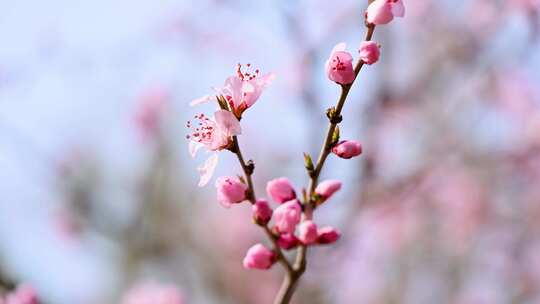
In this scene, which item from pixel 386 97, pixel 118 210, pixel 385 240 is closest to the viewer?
pixel 386 97

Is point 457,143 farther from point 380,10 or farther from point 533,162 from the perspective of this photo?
point 380,10

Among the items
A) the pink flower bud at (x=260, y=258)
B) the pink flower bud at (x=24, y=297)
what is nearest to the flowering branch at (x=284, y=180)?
the pink flower bud at (x=260, y=258)

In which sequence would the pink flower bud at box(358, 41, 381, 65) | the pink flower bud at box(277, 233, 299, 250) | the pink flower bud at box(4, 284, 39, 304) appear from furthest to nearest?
1. the pink flower bud at box(4, 284, 39, 304)
2. the pink flower bud at box(277, 233, 299, 250)
3. the pink flower bud at box(358, 41, 381, 65)

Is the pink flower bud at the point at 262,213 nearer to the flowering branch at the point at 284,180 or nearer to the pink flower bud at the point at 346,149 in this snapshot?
the flowering branch at the point at 284,180

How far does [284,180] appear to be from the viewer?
134 centimetres

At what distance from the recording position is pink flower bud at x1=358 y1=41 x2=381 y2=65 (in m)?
1.20

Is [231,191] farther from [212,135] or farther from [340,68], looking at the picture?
[340,68]

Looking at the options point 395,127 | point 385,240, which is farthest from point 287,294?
Answer: point 385,240

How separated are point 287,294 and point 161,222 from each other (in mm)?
4403

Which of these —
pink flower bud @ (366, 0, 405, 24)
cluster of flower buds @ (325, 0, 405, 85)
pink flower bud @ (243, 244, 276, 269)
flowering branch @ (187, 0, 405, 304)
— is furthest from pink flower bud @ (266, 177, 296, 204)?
pink flower bud @ (366, 0, 405, 24)

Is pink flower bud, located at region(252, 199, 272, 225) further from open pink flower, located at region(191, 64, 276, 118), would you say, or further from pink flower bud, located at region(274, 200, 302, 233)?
open pink flower, located at region(191, 64, 276, 118)

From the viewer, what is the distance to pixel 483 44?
4348 mm

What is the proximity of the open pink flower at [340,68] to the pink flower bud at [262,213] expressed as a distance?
28 centimetres

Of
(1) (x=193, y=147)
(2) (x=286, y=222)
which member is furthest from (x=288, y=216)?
(1) (x=193, y=147)
